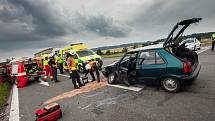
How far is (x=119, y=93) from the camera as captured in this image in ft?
17.3

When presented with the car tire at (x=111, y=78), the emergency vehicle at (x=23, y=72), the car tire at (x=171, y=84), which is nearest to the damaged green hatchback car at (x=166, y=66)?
the car tire at (x=171, y=84)

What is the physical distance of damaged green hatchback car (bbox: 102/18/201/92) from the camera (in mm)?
4395

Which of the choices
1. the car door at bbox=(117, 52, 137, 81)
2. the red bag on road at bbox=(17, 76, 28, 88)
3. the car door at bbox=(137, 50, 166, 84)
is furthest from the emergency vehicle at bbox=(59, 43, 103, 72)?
the car door at bbox=(137, 50, 166, 84)

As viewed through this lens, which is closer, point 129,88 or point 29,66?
point 129,88

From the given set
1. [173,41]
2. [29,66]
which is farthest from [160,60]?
[29,66]

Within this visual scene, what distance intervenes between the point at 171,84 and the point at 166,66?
0.64 meters

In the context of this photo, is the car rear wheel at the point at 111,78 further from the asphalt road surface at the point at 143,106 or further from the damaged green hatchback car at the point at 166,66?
the asphalt road surface at the point at 143,106

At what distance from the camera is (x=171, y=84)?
183 inches

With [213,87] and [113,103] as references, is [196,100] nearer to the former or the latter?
[213,87]

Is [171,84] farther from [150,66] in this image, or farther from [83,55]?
[83,55]

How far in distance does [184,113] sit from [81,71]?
8.42 m

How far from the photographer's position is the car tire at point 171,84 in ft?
14.8

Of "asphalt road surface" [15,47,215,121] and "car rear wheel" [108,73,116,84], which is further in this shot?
"car rear wheel" [108,73,116,84]

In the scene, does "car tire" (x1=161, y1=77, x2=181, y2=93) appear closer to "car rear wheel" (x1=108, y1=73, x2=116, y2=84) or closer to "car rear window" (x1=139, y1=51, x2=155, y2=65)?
"car rear window" (x1=139, y1=51, x2=155, y2=65)
